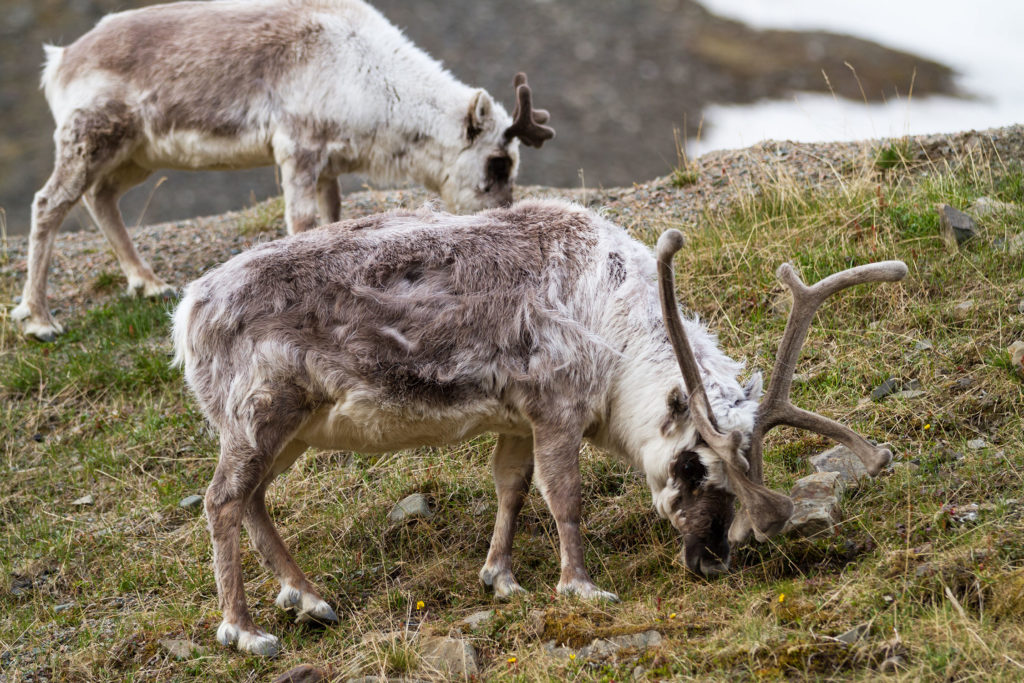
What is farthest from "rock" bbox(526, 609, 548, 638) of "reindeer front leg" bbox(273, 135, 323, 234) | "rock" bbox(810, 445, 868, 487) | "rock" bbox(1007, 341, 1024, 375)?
"reindeer front leg" bbox(273, 135, 323, 234)

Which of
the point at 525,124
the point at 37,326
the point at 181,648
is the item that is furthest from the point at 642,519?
the point at 37,326

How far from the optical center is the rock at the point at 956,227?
721 centimetres

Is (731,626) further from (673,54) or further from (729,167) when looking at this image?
(673,54)

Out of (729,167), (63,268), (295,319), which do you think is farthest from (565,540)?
(63,268)

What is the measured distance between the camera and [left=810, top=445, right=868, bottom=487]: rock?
18.0 ft

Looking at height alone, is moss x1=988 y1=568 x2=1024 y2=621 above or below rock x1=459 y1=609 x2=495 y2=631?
above

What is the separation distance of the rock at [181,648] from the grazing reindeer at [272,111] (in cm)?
376

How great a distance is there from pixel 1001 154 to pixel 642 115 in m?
24.2

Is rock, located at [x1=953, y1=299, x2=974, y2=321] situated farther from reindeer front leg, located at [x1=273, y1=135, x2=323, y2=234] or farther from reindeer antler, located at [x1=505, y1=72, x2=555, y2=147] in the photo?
reindeer front leg, located at [x1=273, y1=135, x2=323, y2=234]

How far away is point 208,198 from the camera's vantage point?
2805 cm

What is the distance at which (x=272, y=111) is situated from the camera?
8.27 meters

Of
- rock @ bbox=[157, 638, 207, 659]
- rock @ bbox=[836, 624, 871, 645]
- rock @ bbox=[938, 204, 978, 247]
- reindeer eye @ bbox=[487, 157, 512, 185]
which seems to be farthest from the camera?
reindeer eye @ bbox=[487, 157, 512, 185]

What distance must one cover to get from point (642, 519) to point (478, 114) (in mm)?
4032

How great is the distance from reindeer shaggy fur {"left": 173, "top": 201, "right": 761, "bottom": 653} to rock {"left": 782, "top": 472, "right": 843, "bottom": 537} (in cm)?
34
